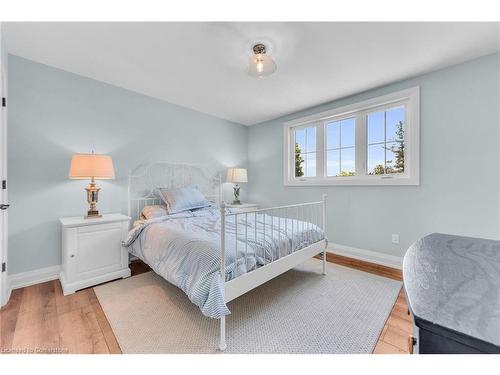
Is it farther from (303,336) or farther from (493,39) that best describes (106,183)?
→ (493,39)

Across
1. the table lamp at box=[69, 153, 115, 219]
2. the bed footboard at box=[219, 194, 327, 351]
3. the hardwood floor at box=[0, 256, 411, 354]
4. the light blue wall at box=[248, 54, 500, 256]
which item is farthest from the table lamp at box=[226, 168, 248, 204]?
the hardwood floor at box=[0, 256, 411, 354]

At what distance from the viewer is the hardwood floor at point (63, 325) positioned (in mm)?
1375

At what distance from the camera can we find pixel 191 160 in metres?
3.57

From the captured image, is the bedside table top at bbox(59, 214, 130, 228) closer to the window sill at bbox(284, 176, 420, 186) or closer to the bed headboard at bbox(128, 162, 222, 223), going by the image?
the bed headboard at bbox(128, 162, 222, 223)

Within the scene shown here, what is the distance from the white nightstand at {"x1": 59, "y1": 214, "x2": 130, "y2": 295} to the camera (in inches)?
81.5

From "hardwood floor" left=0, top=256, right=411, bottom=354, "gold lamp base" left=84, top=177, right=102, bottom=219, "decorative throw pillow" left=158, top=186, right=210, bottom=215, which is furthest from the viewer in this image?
"decorative throw pillow" left=158, top=186, right=210, bottom=215

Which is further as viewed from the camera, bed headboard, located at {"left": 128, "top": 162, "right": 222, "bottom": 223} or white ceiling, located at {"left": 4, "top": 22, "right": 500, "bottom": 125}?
bed headboard, located at {"left": 128, "top": 162, "right": 222, "bottom": 223}

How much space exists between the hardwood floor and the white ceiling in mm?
2238

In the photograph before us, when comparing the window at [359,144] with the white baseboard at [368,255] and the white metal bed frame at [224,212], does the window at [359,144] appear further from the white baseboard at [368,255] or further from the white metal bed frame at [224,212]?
the white baseboard at [368,255]

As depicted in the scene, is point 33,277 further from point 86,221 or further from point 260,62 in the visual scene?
point 260,62

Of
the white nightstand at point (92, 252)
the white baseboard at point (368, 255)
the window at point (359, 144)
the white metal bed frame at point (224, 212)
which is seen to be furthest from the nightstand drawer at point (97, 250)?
the white baseboard at point (368, 255)

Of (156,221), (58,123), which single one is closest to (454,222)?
(156,221)

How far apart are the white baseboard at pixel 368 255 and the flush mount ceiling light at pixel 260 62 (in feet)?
8.35

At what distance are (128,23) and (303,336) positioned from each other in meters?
2.61
